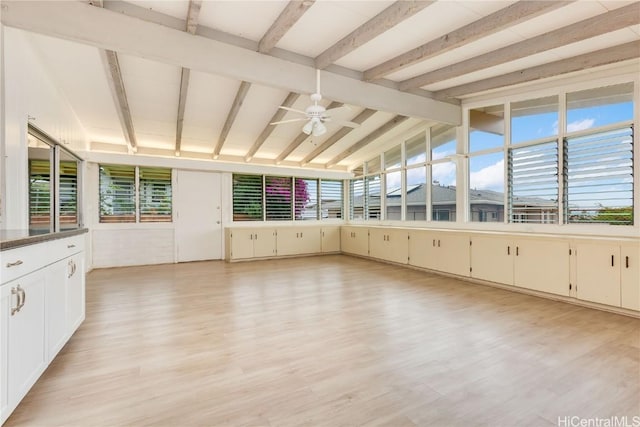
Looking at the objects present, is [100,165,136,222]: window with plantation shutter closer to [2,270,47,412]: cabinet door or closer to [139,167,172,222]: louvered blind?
[139,167,172,222]: louvered blind

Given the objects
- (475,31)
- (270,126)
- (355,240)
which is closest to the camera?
(475,31)

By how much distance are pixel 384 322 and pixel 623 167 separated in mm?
3735

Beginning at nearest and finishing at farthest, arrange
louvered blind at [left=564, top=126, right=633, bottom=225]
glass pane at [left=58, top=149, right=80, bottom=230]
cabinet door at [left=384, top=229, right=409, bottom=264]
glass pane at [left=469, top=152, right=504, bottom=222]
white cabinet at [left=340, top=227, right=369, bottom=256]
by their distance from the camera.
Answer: glass pane at [left=58, top=149, right=80, bottom=230] < louvered blind at [left=564, top=126, right=633, bottom=225] < glass pane at [left=469, top=152, right=504, bottom=222] < cabinet door at [left=384, top=229, right=409, bottom=264] < white cabinet at [left=340, top=227, right=369, bottom=256]

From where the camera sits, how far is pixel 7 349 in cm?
170

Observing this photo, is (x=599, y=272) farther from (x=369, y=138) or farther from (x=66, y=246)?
(x=66, y=246)

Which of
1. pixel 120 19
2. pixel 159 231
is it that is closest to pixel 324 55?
pixel 120 19

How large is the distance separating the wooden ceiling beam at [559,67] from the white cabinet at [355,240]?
12.7 feet

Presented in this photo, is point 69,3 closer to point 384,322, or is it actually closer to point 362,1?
A: point 362,1

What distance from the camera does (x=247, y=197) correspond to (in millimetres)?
8406

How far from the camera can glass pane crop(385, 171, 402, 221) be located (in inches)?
302

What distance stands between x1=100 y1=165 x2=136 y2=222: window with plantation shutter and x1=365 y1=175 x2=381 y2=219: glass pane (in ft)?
19.4

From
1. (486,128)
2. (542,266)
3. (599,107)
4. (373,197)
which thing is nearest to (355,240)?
(373,197)

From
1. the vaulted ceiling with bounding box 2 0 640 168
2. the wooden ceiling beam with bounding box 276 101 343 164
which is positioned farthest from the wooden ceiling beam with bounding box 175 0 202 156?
the wooden ceiling beam with bounding box 276 101 343 164

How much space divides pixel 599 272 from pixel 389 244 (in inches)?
147
